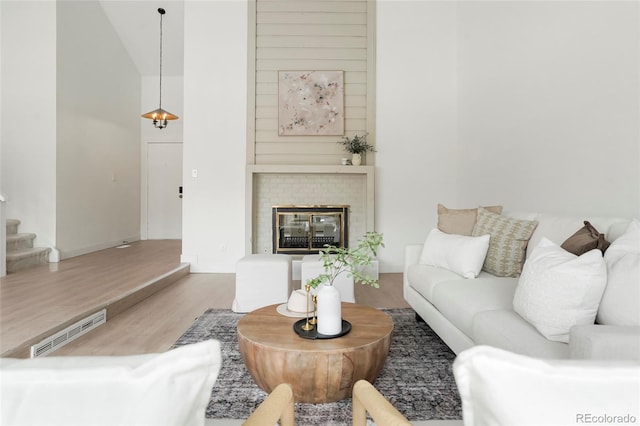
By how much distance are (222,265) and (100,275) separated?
1.35m

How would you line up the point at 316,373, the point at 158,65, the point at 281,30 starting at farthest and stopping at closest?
the point at 158,65 < the point at 281,30 < the point at 316,373

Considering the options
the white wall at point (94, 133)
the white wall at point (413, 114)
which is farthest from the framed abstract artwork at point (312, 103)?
the white wall at point (94, 133)

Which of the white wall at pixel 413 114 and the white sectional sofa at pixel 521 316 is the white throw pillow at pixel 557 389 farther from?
the white wall at pixel 413 114

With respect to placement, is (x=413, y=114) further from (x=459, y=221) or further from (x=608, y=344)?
(x=608, y=344)

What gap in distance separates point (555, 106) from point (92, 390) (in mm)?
3221

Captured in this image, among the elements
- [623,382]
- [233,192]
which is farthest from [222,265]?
[623,382]

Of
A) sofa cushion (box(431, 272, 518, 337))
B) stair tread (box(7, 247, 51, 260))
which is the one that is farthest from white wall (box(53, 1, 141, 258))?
sofa cushion (box(431, 272, 518, 337))

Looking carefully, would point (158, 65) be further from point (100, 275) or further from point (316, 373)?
point (316, 373)

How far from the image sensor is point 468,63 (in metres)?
4.26

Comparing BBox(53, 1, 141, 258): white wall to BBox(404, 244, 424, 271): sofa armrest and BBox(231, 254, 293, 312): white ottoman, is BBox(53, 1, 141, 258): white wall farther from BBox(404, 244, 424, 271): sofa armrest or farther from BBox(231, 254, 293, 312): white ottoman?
BBox(404, 244, 424, 271): sofa armrest

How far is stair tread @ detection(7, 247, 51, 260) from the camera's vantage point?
152 inches

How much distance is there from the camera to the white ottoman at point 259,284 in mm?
2895

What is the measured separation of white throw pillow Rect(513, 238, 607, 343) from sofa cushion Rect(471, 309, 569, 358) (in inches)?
1.7

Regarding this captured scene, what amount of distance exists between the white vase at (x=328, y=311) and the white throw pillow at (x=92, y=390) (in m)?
1.10
